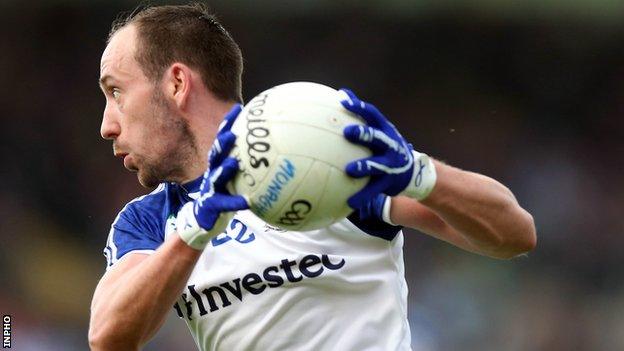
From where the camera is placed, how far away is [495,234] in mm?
2982

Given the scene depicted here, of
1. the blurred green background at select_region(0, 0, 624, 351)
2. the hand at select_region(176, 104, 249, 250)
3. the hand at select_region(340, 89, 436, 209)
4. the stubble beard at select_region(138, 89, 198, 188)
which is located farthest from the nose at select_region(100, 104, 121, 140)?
the blurred green background at select_region(0, 0, 624, 351)

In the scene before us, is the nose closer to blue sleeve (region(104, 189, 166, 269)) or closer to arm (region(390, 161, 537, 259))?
blue sleeve (region(104, 189, 166, 269))

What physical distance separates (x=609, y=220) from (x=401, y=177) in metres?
6.36

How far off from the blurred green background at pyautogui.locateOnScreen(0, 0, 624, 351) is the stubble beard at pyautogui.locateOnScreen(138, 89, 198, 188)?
14.4ft

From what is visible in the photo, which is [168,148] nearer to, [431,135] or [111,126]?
[111,126]

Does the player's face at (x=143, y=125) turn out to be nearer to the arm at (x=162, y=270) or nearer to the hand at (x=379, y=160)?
the arm at (x=162, y=270)

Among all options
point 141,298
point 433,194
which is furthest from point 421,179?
point 141,298

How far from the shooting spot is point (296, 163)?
8.52 ft

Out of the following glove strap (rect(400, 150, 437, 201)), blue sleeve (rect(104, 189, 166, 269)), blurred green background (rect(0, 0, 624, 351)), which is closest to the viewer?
glove strap (rect(400, 150, 437, 201))

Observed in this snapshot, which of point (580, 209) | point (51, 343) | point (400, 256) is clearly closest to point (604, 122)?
point (580, 209)

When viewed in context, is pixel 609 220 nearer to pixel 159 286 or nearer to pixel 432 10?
pixel 432 10

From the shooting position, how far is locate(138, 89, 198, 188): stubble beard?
12.1 ft

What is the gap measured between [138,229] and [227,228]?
1.12ft

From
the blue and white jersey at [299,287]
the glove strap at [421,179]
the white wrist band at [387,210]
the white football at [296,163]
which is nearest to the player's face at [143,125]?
the blue and white jersey at [299,287]
